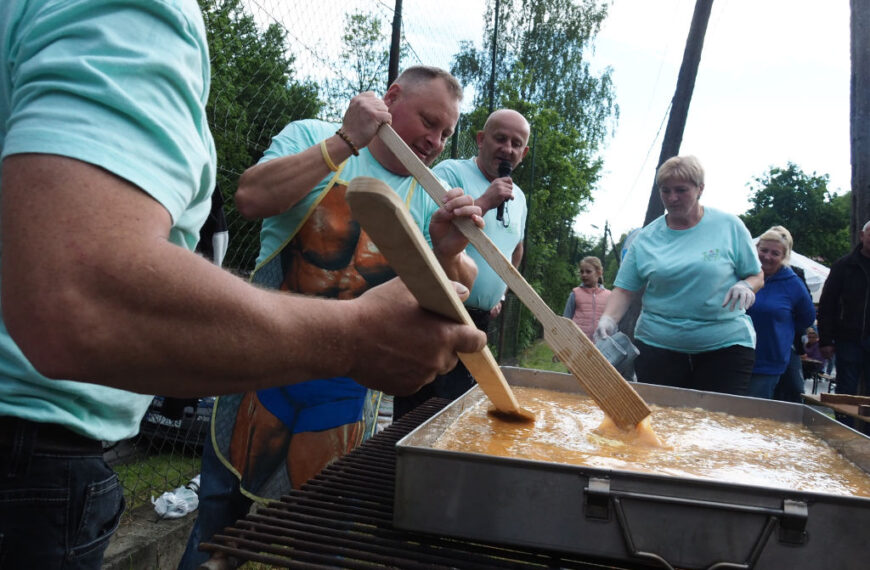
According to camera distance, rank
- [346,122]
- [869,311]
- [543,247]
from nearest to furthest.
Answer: [346,122] < [869,311] < [543,247]

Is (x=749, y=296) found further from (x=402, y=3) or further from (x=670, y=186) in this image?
(x=402, y=3)

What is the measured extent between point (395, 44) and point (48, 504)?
146 inches

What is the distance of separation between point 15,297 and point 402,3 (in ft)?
13.3

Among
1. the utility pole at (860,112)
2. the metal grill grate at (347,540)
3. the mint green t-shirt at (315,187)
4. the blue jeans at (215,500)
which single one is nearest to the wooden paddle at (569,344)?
the mint green t-shirt at (315,187)

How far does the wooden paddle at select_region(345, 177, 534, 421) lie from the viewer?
753 mm

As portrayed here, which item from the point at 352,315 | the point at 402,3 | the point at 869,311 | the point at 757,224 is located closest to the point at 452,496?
the point at 352,315

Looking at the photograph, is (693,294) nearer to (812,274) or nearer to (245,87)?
(245,87)

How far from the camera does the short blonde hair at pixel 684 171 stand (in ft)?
12.2

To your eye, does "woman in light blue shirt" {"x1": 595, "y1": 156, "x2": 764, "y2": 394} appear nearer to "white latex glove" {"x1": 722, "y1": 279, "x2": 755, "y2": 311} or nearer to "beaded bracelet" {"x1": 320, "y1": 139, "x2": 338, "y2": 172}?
"white latex glove" {"x1": 722, "y1": 279, "x2": 755, "y2": 311}

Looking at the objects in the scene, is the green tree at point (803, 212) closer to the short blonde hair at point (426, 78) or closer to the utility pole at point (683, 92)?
the utility pole at point (683, 92)

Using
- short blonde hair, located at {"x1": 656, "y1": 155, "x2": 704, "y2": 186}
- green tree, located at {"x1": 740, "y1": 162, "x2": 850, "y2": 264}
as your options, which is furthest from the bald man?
green tree, located at {"x1": 740, "y1": 162, "x2": 850, "y2": 264}

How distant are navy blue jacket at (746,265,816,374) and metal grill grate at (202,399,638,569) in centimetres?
480

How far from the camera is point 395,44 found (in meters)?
4.09

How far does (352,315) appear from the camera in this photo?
868 mm
